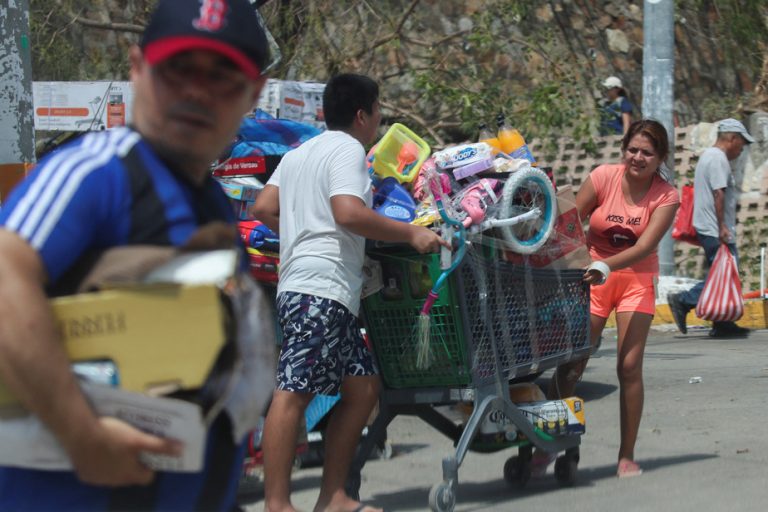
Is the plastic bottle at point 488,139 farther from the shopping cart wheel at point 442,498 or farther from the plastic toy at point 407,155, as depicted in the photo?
the shopping cart wheel at point 442,498

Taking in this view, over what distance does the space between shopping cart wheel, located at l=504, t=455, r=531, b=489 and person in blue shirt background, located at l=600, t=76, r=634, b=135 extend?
9.12 metres

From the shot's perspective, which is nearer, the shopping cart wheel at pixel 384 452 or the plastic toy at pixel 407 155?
the plastic toy at pixel 407 155

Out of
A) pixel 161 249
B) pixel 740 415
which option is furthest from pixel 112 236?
pixel 740 415

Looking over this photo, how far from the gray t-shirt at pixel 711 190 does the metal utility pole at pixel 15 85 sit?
6.81 meters

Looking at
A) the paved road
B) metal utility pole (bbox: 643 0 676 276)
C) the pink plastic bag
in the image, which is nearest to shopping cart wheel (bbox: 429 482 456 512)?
the paved road

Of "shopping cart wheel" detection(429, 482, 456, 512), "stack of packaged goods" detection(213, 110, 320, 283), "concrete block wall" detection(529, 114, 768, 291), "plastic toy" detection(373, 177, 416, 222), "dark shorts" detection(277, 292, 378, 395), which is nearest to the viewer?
"dark shorts" detection(277, 292, 378, 395)

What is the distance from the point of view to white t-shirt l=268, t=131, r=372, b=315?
15.6 feet

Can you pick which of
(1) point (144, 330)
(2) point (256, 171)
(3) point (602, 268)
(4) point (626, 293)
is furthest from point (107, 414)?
(2) point (256, 171)

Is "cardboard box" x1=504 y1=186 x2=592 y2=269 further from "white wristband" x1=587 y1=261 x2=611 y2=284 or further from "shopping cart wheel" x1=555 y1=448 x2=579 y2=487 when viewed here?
"shopping cart wheel" x1=555 y1=448 x2=579 y2=487

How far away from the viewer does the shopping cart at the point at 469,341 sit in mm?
4988

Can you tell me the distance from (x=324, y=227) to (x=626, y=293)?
180cm

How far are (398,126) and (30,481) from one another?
354cm

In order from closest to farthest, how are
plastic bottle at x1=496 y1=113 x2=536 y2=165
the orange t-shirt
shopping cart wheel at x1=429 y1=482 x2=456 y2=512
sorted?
shopping cart wheel at x1=429 y1=482 x2=456 y2=512, plastic bottle at x1=496 y1=113 x2=536 y2=165, the orange t-shirt

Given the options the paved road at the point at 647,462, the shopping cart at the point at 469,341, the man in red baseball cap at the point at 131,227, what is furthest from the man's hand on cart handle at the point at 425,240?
the man in red baseball cap at the point at 131,227
